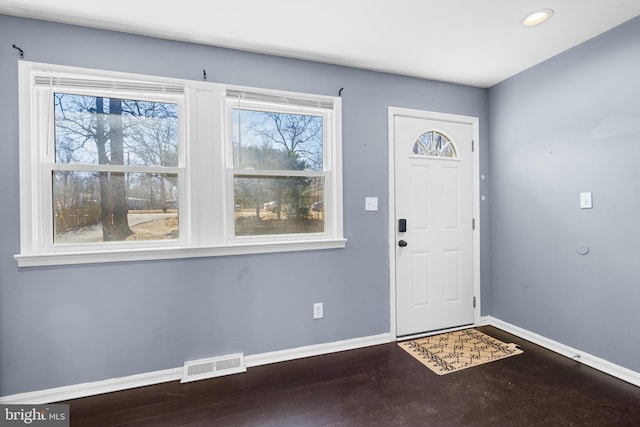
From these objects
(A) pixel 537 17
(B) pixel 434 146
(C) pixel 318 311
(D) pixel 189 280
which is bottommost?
(C) pixel 318 311

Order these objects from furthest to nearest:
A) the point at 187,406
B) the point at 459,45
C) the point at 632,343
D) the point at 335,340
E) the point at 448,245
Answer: the point at 448,245, the point at 335,340, the point at 459,45, the point at 632,343, the point at 187,406

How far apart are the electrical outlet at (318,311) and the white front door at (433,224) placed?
75 cm

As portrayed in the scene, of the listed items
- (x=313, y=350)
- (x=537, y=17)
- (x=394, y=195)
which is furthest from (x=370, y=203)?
(x=537, y=17)

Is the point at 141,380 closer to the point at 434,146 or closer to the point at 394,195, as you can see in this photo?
the point at 394,195

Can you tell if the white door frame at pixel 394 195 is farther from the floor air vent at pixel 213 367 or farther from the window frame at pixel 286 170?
the floor air vent at pixel 213 367

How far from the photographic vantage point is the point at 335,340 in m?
2.56

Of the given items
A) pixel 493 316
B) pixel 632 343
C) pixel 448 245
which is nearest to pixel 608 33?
pixel 448 245

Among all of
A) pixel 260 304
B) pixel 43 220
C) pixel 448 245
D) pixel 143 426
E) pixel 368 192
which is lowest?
pixel 143 426

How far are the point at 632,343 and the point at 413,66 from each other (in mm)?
2611

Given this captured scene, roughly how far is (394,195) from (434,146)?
678 millimetres

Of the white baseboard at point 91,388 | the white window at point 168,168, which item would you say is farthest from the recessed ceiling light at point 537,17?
the white baseboard at point 91,388

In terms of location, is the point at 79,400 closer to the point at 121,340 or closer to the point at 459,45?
the point at 121,340

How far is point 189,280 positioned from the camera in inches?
86.7

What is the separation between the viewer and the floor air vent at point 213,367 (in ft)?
7.06
